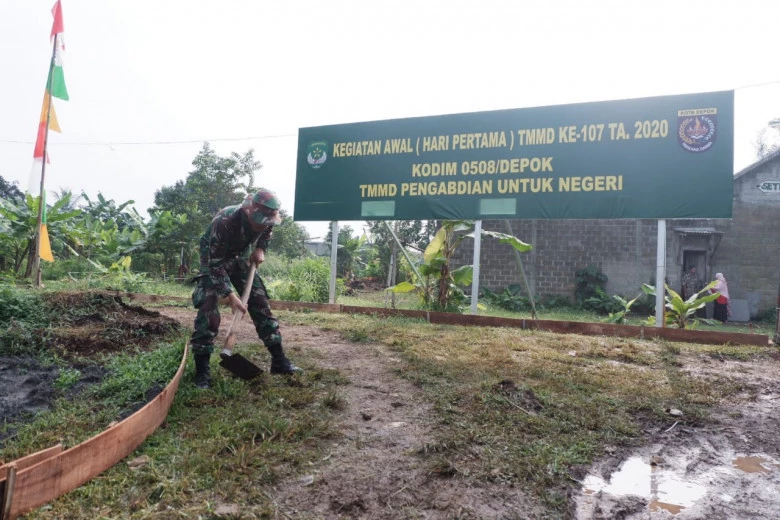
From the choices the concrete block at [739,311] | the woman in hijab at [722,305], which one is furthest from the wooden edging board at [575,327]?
the concrete block at [739,311]

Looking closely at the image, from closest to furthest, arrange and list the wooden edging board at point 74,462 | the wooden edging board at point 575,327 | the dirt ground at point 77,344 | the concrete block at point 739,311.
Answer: the wooden edging board at point 74,462 → the dirt ground at point 77,344 → the wooden edging board at point 575,327 → the concrete block at point 739,311

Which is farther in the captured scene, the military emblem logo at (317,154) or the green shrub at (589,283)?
the green shrub at (589,283)

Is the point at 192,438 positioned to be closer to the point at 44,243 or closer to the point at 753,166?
the point at 44,243

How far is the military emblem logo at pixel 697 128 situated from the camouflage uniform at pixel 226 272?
630 centimetres

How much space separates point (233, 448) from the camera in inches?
92.9

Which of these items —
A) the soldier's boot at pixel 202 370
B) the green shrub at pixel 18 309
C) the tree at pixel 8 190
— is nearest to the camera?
the soldier's boot at pixel 202 370

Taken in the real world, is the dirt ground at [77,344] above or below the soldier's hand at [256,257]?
below

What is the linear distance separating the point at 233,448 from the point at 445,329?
4703mm

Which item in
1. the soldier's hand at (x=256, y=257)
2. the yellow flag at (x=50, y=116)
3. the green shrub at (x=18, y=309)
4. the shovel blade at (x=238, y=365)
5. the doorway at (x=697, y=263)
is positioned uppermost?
the yellow flag at (x=50, y=116)

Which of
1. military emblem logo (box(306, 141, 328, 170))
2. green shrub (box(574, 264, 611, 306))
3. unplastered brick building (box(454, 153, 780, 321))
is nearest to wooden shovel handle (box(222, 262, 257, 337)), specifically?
military emblem logo (box(306, 141, 328, 170))

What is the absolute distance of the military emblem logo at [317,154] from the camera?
30.3 feet

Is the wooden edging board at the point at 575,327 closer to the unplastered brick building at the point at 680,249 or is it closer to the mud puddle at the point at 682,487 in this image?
the mud puddle at the point at 682,487

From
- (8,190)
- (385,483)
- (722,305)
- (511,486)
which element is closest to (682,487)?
(511,486)

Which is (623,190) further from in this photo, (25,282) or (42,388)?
(25,282)
